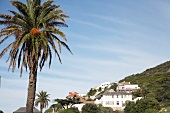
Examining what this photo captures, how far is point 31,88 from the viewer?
21.6 meters

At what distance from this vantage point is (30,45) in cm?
2209

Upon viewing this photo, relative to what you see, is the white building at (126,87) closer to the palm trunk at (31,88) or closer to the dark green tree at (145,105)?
the dark green tree at (145,105)

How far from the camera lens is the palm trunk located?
69.7ft

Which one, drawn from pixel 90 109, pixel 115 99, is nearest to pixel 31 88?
pixel 90 109

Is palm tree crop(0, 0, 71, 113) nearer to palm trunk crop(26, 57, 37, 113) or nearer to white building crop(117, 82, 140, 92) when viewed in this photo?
palm trunk crop(26, 57, 37, 113)

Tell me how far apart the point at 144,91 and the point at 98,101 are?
20027mm

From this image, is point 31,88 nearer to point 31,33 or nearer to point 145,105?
point 31,33

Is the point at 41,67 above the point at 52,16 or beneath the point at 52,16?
beneath

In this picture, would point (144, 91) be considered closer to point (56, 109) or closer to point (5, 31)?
point (56, 109)

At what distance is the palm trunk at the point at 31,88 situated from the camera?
21.2m

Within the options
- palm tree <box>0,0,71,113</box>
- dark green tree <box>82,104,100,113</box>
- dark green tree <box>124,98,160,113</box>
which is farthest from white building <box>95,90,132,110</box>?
palm tree <box>0,0,71,113</box>

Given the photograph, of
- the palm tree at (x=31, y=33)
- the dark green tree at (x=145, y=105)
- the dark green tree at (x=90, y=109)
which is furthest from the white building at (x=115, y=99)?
Result: the palm tree at (x=31, y=33)

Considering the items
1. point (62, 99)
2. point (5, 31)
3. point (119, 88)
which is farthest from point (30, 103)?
point (119, 88)

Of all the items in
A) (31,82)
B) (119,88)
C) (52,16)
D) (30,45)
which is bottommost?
(31,82)
